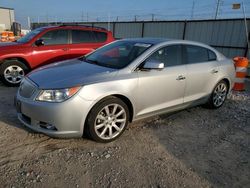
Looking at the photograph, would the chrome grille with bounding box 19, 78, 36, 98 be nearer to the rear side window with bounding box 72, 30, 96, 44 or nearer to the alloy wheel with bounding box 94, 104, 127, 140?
the alloy wheel with bounding box 94, 104, 127, 140

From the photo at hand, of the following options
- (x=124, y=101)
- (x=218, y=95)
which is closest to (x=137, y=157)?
(x=124, y=101)

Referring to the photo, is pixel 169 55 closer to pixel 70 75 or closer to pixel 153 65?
pixel 153 65

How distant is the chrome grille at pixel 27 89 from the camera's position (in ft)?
11.2

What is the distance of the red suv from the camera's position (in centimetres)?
648

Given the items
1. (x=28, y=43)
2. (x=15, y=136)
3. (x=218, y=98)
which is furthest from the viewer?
(x=28, y=43)

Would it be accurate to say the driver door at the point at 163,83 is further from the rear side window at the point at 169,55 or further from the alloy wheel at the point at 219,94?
the alloy wheel at the point at 219,94

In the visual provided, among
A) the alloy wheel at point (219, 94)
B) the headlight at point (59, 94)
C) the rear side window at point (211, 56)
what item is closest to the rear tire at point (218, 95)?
the alloy wheel at point (219, 94)

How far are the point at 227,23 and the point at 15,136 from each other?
10.4 meters

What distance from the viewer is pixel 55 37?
23.1 feet

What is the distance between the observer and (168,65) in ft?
13.8

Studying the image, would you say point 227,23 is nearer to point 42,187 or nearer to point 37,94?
point 37,94

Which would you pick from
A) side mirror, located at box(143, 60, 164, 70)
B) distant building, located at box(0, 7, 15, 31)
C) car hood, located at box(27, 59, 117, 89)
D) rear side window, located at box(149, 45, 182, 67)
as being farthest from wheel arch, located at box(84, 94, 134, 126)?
distant building, located at box(0, 7, 15, 31)

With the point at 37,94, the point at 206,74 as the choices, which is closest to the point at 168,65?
the point at 206,74

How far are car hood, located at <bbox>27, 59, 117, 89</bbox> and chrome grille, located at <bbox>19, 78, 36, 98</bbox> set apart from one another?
0.26 feet
